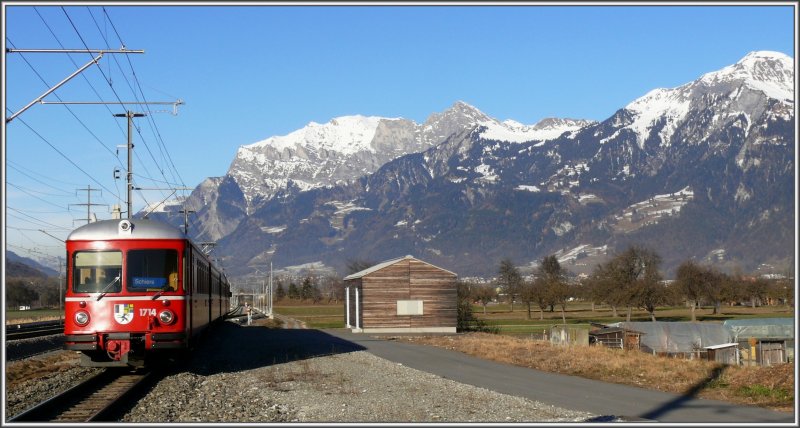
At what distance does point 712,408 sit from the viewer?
652 inches

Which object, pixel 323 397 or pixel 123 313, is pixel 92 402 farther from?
pixel 323 397

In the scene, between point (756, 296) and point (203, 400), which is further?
point (756, 296)

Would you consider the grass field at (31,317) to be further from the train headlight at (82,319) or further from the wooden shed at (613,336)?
the train headlight at (82,319)

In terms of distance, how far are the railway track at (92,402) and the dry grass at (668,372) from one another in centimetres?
1115

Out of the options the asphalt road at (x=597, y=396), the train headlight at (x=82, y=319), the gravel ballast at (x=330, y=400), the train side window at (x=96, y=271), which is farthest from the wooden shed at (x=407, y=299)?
the train headlight at (x=82, y=319)

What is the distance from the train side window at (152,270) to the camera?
810 inches

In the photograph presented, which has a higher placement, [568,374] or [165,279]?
[165,279]

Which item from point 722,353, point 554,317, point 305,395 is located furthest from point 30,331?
point 554,317

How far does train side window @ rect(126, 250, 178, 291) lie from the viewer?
20562 mm

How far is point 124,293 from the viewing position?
66.7ft

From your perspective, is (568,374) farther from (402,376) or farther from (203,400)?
(203,400)

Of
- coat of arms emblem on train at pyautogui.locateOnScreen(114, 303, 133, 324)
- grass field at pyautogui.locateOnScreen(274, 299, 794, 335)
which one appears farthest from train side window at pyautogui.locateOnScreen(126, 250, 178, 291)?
grass field at pyautogui.locateOnScreen(274, 299, 794, 335)

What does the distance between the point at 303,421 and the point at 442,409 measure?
260 centimetres

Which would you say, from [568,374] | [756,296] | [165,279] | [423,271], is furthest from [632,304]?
[165,279]
